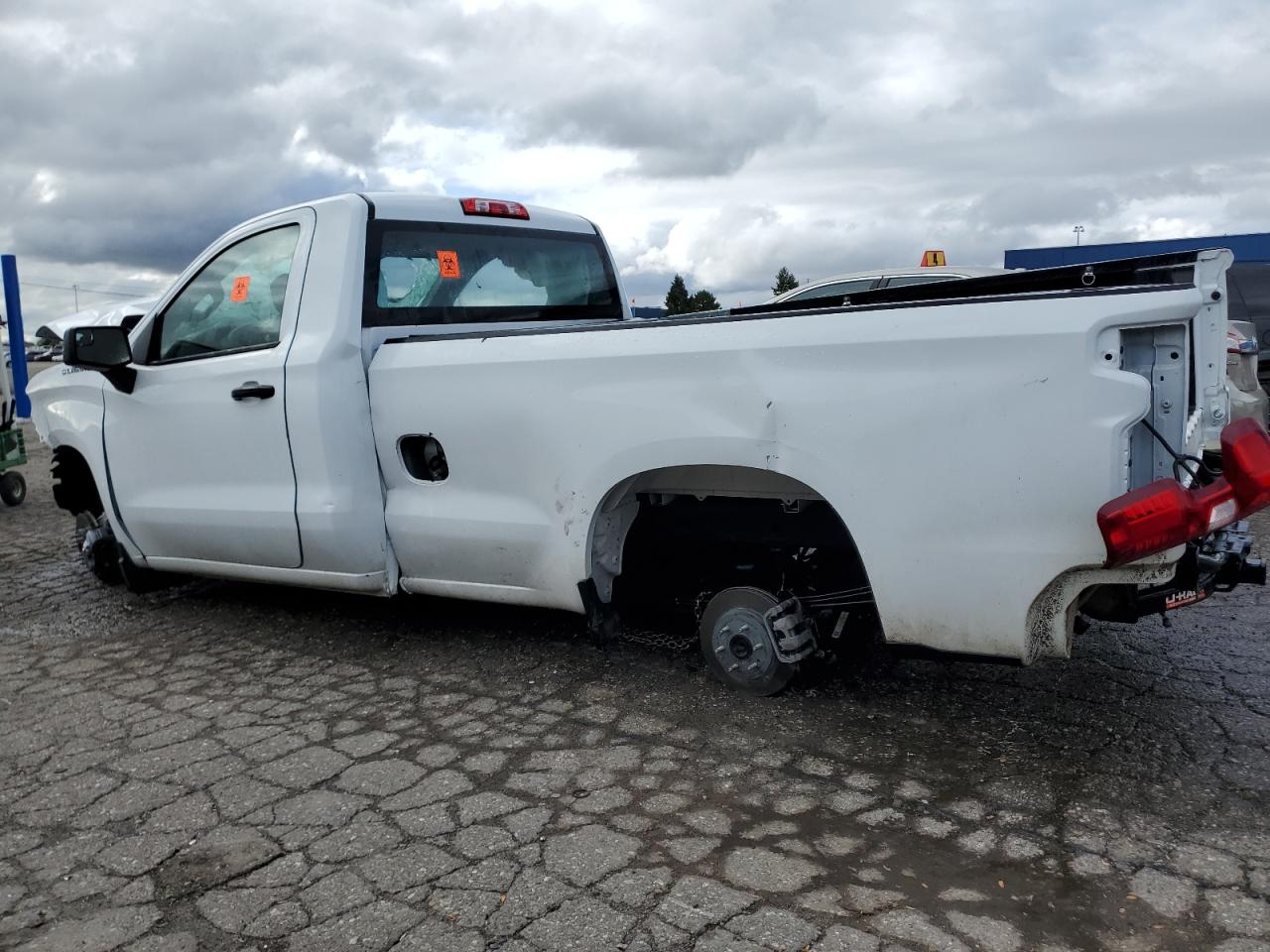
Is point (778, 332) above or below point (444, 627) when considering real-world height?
above

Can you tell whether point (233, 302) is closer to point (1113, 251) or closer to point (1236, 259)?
point (1236, 259)

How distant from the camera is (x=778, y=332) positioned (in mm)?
3223

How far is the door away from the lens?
4.46 m

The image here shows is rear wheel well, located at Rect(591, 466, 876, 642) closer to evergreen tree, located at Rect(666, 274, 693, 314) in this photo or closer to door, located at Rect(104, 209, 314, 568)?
door, located at Rect(104, 209, 314, 568)

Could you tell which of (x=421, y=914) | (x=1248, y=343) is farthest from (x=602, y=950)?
(x=1248, y=343)

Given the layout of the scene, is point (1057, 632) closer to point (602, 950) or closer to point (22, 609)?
point (602, 950)

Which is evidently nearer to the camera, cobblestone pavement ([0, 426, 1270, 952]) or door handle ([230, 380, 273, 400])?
cobblestone pavement ([0, 426, 1270, 952])

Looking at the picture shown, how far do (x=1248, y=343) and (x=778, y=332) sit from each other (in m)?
5.51

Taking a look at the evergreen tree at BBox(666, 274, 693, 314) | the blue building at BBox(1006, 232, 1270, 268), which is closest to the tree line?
the evergreen tree at BBox(666, 274, 693, 314)

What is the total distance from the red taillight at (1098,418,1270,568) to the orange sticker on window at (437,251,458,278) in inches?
116

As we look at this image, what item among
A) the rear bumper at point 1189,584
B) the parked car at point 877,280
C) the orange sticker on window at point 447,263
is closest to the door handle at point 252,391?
the orange sticker on window at point 447,263

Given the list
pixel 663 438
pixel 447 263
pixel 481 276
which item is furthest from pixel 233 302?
pixel 663 438

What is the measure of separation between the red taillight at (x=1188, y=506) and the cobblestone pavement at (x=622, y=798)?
0.79 meters

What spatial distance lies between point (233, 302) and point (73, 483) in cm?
199
